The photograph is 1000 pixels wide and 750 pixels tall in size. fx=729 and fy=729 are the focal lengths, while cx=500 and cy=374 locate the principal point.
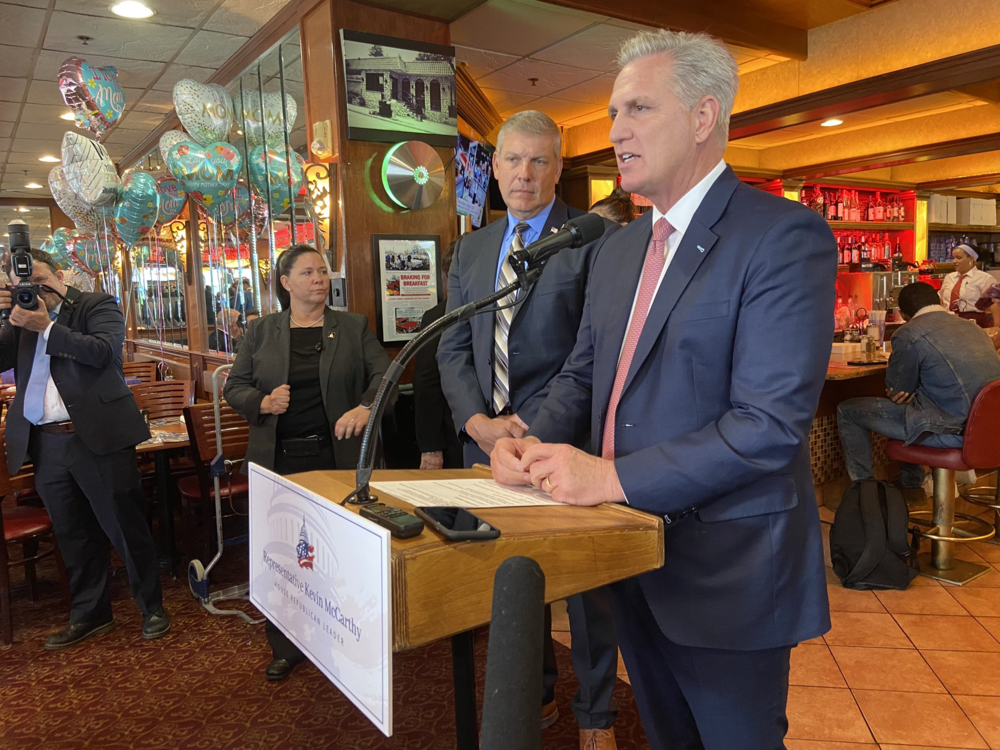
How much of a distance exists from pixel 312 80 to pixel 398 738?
3415mm

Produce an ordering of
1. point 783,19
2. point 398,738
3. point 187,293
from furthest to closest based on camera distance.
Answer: point 187,293 < point 783,19 < point 398,738

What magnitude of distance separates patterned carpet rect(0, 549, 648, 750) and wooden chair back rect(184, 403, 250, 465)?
2.88ft

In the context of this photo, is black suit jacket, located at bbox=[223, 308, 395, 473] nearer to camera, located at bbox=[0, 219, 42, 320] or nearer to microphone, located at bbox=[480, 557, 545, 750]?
camera, located at bbox=[0, 219, 42, 320]

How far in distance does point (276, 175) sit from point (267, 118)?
0.42m

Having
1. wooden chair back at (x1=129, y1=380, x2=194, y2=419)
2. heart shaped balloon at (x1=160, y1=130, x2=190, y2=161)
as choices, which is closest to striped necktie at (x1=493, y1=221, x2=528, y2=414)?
heart shaped balloon at (x1=160, y1=130, x2=190, y2=161)

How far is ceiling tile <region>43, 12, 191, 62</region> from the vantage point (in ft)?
16.1

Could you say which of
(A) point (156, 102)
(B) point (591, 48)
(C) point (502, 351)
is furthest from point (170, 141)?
(C) point (502, 351)

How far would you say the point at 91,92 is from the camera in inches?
192

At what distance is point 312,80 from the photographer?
4129mm

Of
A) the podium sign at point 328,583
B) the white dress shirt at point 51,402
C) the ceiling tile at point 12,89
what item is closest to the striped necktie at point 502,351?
the podium sign at point 328,583

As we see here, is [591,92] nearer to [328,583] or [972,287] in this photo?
[972,287]

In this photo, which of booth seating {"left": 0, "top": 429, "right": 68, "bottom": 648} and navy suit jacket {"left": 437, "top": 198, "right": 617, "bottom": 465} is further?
booth seating {"left": 0, "top": 429, "right": 68, "bottom": 648}

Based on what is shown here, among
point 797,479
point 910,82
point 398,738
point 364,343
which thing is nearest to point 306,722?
point 398,738

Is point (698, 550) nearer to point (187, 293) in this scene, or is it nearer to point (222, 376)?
point (222, 376)
